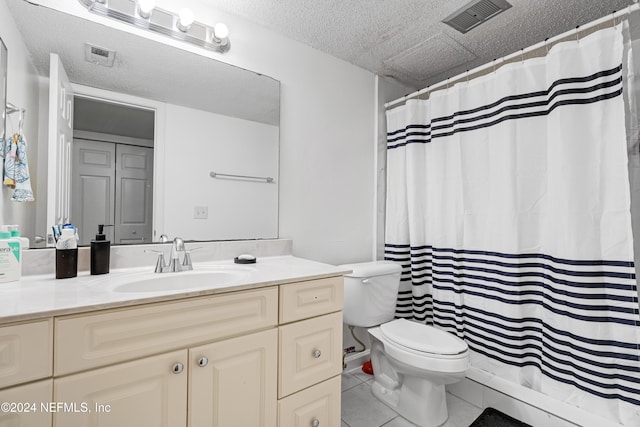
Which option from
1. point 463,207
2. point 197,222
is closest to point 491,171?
point 463,207

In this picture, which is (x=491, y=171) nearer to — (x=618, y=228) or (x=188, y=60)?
(x=618, y=228)

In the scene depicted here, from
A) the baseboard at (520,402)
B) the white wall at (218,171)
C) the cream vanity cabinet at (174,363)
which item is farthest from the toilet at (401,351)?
the cream vanity cabinet at (174,363)

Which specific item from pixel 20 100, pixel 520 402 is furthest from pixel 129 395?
pixel 520 402

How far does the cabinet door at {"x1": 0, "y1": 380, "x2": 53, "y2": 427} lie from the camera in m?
0.70

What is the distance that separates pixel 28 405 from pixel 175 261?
62 cm

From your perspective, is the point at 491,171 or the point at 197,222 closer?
the point at 197,222

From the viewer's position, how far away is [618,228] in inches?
48.3

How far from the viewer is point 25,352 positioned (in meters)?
0.72

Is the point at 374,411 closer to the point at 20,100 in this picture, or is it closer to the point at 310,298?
the point at 310,298

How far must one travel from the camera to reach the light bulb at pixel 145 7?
1.31 m

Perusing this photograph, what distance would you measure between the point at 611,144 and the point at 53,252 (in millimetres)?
2290

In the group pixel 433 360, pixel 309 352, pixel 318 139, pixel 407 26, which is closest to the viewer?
pixel 309 352

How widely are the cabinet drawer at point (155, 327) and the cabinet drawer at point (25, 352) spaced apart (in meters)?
0.02

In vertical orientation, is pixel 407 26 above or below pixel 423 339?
above
